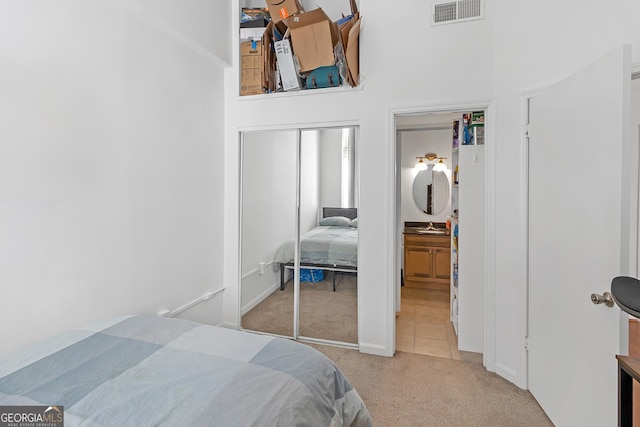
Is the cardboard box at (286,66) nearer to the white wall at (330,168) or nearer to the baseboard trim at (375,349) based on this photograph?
the white wall at (330,168)

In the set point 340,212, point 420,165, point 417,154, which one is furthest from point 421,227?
point 340,212

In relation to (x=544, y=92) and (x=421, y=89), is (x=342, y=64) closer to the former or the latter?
(x=421, y=89)

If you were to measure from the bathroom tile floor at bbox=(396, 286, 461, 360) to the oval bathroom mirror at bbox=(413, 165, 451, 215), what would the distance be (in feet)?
4.25

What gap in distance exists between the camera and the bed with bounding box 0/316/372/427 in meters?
0.98

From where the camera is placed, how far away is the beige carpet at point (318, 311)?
282 cm

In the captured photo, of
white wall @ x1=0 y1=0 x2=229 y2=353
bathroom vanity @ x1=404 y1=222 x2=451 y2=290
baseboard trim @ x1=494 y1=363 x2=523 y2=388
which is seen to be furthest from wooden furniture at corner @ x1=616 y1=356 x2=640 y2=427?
bathroom vanity @ x1=404 y1=222 x2=451 y2=290

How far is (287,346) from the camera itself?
4.58ft

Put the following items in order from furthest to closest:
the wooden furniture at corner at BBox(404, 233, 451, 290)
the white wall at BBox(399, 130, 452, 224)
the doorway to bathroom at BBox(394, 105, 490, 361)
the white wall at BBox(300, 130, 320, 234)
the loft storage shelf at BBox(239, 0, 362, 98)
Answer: the white wall at BBox(399, 130, 452, 224) → the wooden furniture at corner at BBox(404, 233, 451, 290) → the white wall at BBox(300, 130, 320, 234) → the doorway to bathroom at BBox(394, 105, 490, 361) → the loft storage shelf at BBox(239, 0, 362, 98)

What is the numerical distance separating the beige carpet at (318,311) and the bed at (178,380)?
141cm

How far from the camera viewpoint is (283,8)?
8.63 ft

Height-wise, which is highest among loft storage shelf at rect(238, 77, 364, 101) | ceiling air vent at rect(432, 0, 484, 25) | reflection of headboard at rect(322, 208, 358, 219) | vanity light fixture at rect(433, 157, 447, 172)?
ceiling air vent at rect(432, 0, 484, 25)

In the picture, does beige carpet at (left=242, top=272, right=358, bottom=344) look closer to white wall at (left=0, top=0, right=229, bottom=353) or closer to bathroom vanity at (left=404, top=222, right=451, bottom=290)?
white wall at (left=0, top=0, right=229, bottom=353)

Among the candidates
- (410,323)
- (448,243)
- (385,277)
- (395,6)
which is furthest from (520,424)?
(395,6)

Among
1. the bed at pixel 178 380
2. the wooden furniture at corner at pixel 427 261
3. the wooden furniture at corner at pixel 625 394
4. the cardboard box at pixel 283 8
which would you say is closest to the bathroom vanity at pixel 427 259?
the wooden furniture at corner at pixel 427 261
